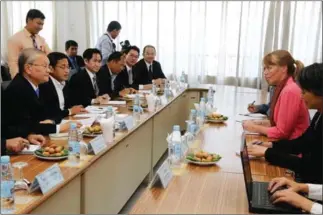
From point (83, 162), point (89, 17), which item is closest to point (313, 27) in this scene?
point (89, 17)

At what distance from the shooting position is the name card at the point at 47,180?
4.88 ft

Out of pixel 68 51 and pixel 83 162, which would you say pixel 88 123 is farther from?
pixel 68 51

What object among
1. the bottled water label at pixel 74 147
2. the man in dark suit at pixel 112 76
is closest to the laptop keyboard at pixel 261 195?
the bottled water label at pixel 74 147

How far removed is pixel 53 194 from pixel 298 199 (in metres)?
0.94

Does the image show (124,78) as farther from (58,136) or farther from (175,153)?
(175,153)

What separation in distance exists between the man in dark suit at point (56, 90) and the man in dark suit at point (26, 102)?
379mm

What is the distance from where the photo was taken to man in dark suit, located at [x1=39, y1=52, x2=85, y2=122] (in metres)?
2.92

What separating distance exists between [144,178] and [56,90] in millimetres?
1033

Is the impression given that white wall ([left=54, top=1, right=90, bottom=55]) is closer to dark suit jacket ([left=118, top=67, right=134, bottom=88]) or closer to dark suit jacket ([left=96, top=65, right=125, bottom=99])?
dark suit jacket ([left=118, top=67, right=134, bottom=88])

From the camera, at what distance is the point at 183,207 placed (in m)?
1.46

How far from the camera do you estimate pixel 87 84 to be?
378 centimetres

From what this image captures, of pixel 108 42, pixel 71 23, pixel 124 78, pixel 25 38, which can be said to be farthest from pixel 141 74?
pixel 71 23

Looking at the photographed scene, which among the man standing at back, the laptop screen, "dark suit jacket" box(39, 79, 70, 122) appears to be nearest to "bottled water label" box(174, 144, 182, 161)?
the laptop screen

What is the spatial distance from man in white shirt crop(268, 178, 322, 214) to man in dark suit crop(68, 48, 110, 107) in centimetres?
239
